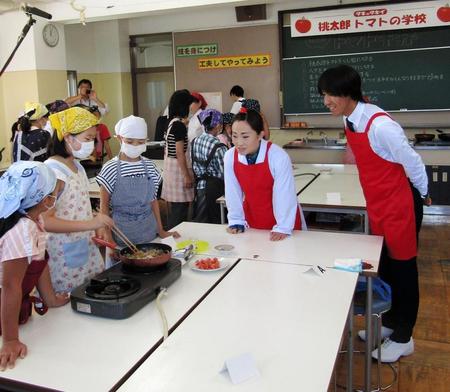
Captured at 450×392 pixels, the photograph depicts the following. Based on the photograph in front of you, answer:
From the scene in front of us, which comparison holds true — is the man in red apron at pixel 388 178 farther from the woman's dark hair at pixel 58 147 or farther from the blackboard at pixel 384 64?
the blackboard at pixel 384 64

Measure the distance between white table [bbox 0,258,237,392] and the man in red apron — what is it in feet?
3.63

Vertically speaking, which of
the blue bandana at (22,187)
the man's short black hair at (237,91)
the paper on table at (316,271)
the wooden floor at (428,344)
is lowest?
the wooden floor at (428,344)

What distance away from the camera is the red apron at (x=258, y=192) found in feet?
7.98

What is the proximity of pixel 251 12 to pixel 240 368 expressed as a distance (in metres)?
5.82

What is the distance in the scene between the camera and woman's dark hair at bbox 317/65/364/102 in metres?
2.23

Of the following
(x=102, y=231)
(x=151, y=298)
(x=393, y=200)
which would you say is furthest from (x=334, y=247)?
(x=102, y=231)

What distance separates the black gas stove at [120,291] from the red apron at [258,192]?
0.83 metres

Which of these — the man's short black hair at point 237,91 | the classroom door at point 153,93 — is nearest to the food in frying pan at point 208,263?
the man's short black hair at point 237,91

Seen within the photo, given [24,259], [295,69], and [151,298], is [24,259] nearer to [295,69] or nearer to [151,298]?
[151,298]

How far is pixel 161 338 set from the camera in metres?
1.42

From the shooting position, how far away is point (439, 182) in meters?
5.35

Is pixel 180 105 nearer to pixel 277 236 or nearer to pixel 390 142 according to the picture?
pixel 277 236

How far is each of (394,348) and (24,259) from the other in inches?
77.5

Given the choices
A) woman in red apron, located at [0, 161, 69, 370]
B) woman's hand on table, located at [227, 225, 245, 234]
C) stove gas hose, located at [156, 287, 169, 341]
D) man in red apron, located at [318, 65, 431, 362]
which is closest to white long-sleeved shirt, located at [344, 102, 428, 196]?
man in red apron, located at [318, 65, 431, 362]
